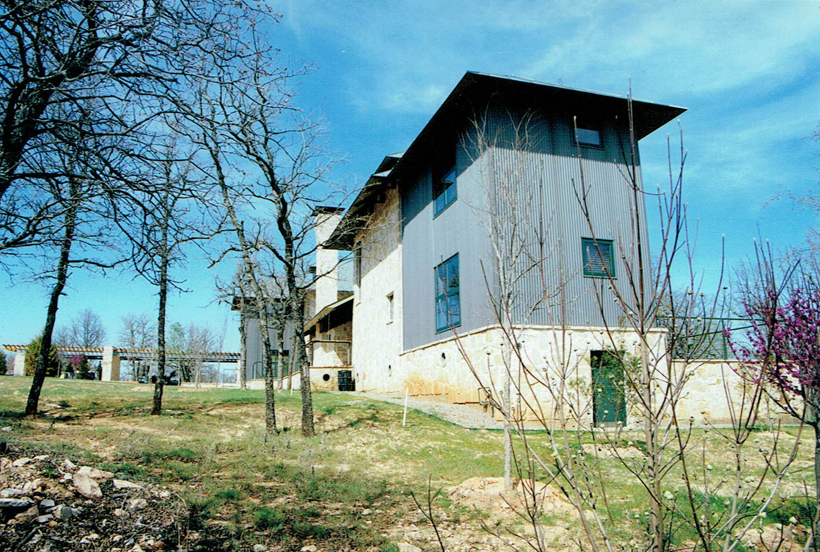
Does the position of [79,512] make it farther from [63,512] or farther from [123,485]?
[123,485]

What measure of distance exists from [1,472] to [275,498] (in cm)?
308

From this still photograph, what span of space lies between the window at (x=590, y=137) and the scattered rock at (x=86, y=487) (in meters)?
14.1

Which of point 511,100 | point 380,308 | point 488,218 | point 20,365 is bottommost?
point 20,365

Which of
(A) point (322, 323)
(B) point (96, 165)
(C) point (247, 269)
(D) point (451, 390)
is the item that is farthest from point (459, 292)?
(A) point (322, 323)

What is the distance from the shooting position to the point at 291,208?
1187 cm

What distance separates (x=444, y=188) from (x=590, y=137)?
4532 mm

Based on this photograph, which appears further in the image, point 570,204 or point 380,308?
point 380,308

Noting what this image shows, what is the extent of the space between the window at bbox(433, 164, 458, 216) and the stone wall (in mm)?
1908

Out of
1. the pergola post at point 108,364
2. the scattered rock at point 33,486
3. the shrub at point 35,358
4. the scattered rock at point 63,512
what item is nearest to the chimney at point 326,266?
the pergola post at point 108,364

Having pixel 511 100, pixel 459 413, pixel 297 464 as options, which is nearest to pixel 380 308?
pixel 459 413

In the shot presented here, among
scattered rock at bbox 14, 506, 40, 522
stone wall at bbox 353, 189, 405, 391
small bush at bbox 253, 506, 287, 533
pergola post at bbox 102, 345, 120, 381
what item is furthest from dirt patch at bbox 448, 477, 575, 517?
pergola post at bbox 102, 345, 120, 381

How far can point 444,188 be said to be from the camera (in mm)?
17516

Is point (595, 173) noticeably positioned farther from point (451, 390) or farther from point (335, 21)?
point (335, 21)

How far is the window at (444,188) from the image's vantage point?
16.8 m
